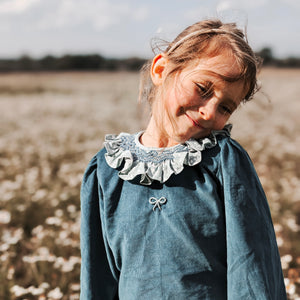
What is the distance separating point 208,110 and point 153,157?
261 millimetres

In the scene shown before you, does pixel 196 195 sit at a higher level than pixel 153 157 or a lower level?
lower

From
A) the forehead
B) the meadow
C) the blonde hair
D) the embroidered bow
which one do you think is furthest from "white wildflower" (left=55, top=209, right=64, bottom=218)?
the forehead

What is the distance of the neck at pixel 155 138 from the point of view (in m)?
1.35

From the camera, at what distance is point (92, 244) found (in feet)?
4.69

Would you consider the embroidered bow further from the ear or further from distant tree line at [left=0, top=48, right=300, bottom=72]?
distant tree line at [left=0, top=48, right=300, bottom=72]

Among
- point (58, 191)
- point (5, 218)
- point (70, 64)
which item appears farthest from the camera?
point (70, 64)

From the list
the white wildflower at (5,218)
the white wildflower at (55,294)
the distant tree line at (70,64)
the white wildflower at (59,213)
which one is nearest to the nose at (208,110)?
the white wildflower at (55,294)

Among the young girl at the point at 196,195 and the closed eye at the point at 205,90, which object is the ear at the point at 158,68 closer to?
the young girl at the point at 196,195

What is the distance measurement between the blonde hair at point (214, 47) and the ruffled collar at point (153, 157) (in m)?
0.20

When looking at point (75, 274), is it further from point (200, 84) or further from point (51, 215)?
point (200, 84)

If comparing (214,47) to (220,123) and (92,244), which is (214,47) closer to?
(220,123)

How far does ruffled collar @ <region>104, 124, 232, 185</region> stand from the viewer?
125 centimetres

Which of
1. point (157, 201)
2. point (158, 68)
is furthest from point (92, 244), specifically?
point (158, 68)

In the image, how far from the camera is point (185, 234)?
3.99 feet
